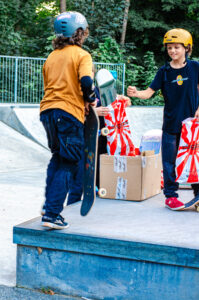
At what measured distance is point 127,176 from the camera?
4.70 m

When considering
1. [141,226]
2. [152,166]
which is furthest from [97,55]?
[141,226]

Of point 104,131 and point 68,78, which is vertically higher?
point 68,78

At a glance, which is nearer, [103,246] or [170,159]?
[103,246]

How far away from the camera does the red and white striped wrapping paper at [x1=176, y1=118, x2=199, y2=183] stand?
13.6ft

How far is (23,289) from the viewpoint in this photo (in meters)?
3.17

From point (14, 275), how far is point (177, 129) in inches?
76.3

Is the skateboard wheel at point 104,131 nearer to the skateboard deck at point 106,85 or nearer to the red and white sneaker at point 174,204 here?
the skateboard deck at point 106,85

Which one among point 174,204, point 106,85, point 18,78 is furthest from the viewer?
point 18,78

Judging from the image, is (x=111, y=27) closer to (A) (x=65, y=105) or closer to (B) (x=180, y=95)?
(B) (x=180, y=95)

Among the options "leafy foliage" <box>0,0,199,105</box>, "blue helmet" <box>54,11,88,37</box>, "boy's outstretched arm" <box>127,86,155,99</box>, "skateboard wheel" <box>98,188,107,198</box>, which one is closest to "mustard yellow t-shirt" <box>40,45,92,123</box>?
"blue helmet" <box>54,11,88,37</box>

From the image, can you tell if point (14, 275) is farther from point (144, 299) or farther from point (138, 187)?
point (138, 187)

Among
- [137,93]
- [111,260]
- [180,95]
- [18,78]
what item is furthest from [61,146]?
[18,78]

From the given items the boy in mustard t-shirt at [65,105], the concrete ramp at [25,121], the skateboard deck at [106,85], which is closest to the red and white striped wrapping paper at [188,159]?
the skateboard deck at [106,85]

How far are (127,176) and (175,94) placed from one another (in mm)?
1017
